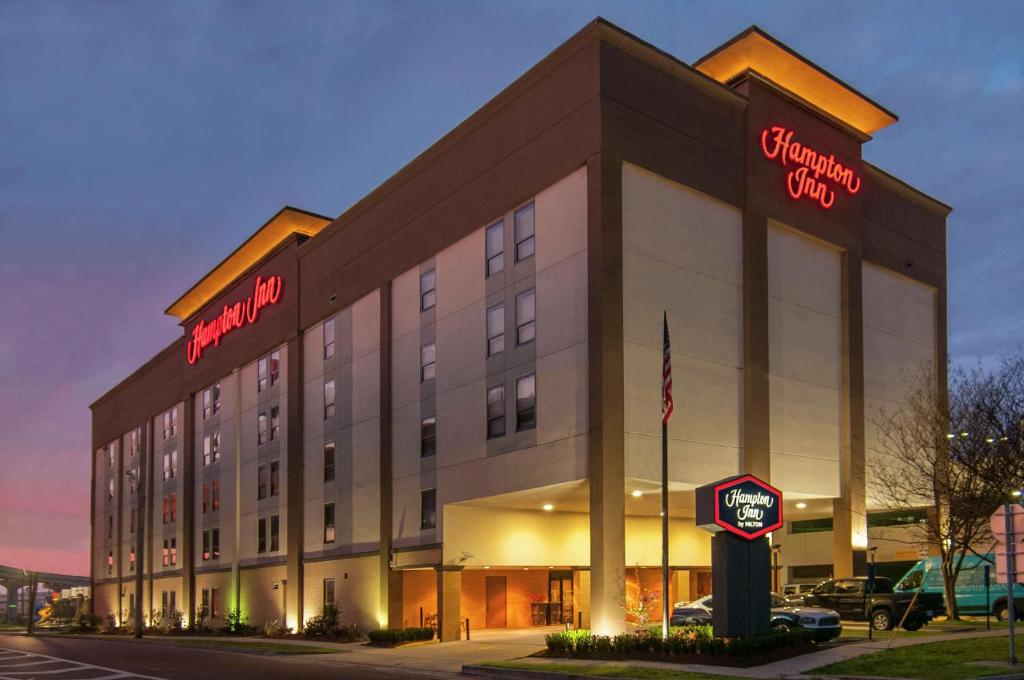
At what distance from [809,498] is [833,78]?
59.1ft

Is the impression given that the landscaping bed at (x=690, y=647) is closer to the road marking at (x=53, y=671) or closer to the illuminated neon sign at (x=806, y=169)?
the road marking at (x=53, y=671)

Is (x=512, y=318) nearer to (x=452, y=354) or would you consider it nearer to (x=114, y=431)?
→ (x=452, y=354)

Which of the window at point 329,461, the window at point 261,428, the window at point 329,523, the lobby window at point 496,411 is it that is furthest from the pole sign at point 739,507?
the window at point 261,428

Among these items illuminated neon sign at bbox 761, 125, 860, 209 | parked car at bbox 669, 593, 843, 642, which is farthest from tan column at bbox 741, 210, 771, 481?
parked car at bbox 669, 593, 843, 642

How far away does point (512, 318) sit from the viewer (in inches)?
1615

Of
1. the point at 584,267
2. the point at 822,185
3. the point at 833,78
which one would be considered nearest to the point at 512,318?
the point at 584,267

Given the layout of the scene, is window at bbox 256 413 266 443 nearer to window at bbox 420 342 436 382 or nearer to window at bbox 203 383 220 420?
window at bbox 203 383 220 420

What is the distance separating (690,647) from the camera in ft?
94.2

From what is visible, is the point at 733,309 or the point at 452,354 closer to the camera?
the point at 733,309

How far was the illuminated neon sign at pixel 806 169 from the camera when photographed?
142 ft

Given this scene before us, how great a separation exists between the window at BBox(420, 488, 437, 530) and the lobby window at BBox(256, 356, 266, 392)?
2159 centimetres

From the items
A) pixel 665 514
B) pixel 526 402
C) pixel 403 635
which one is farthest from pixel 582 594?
pixel 665 514

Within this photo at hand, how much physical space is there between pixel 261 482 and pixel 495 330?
2713 centimetres

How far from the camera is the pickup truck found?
3544cm
